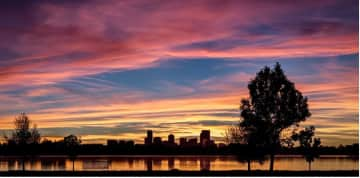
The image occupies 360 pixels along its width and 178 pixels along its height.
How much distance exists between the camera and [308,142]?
46.2 meters

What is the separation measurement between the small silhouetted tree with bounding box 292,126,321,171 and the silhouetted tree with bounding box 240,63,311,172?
38.9 inches

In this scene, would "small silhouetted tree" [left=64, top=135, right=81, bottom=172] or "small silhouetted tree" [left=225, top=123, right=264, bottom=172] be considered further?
"small silhouetted tree" [left=64, top=135, right=81, bottom=172]

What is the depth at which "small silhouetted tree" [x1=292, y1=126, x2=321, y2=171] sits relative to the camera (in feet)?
150

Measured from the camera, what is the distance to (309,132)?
45688 mm

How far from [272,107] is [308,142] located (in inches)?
156

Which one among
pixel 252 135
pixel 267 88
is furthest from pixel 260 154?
pixel 267 88

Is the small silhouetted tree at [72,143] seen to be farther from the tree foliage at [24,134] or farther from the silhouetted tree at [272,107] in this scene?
the silhouetted tree at [272,107]

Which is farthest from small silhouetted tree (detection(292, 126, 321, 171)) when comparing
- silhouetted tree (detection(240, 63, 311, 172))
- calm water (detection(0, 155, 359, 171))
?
calm water (detection(0, 155, 359, 171))

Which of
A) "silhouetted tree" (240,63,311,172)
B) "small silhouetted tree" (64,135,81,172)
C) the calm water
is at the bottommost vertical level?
the calm water

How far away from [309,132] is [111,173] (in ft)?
50.2

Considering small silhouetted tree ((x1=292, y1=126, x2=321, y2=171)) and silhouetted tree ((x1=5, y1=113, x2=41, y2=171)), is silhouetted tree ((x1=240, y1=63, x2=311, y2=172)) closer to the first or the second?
small silhouetted tree ((x1=292, y1=126, x2=321, y2=171))

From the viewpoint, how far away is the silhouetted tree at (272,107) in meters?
45.0

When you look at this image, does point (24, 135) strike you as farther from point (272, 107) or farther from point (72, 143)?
point (272, 107)

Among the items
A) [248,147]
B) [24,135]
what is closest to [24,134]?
[24,135]
